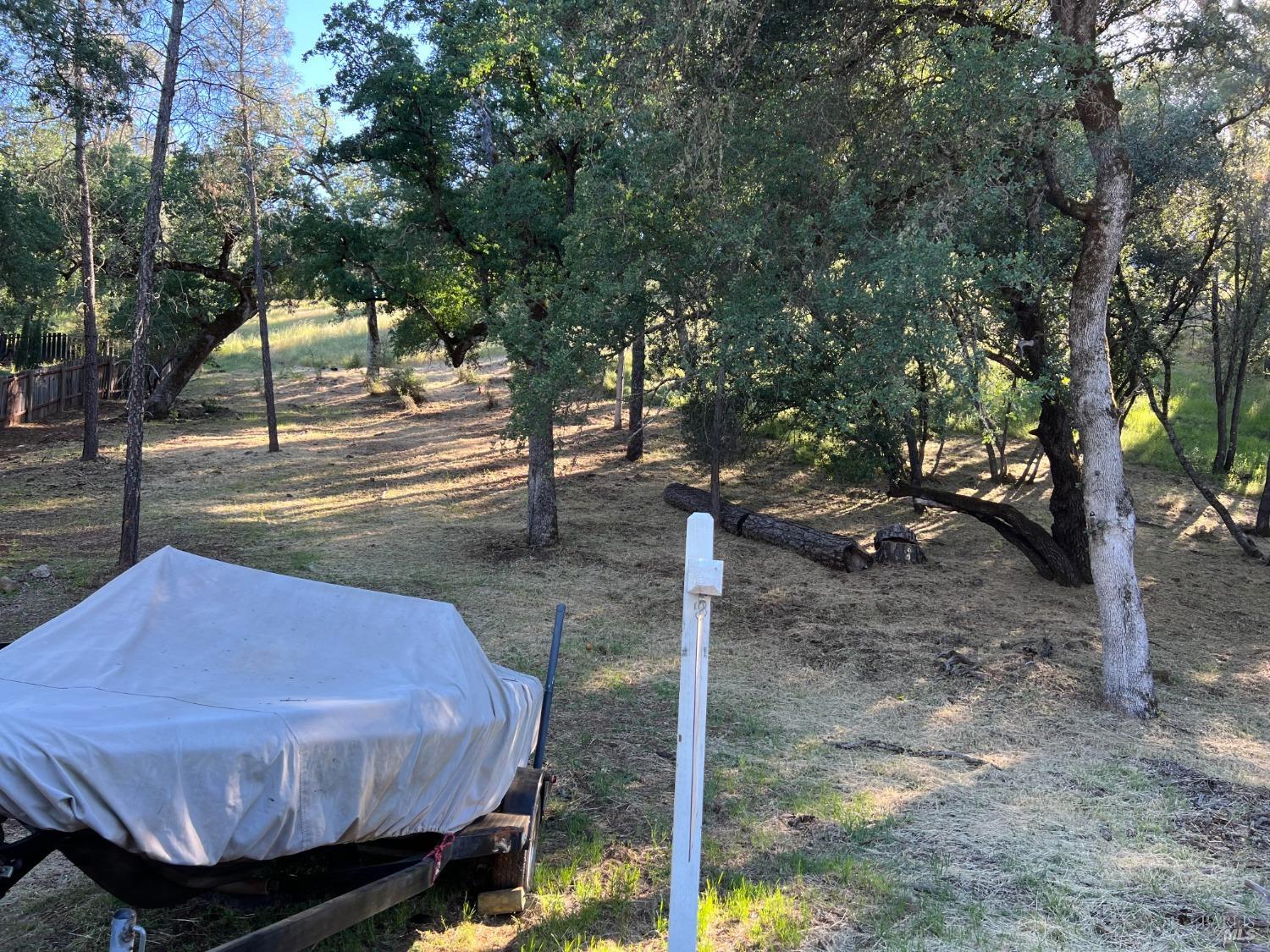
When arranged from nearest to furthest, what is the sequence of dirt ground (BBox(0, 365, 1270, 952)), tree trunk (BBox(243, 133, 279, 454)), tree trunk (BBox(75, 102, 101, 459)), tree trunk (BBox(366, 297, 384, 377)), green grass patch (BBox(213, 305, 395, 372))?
dirt ground (BBox(0, 365, 1270, 952)) < tree trunk (BBox(75, 102, 101, 459)) < tree trunk (BBox(243, 133, 279, 454)) < tree trunk (BBox(366, 297, 384, 377)) < green grass patch (BBox(213, 305, 395, 372))

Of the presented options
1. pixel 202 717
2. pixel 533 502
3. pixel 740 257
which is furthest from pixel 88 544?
pixel 202 717

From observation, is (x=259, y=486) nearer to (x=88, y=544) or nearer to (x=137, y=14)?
(x=88, y=544)

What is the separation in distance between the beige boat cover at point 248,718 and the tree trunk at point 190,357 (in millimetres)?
23789

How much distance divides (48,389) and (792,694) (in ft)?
76.9

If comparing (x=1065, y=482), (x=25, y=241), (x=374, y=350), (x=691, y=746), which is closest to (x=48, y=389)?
(x=25, y=241)

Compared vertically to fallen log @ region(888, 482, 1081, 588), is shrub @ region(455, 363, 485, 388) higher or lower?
higher

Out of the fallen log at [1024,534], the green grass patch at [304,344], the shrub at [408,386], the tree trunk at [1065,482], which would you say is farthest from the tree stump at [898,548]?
the green grass patch at [304,344]

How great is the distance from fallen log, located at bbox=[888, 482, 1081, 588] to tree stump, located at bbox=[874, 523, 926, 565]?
0.64 m

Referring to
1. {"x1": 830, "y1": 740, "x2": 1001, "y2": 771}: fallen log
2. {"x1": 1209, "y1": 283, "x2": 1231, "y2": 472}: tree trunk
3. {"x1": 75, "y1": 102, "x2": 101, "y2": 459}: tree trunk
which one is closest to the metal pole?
{"x1": 830, "y1": 740, "x2": 1001, "y2": 771}: fallen log

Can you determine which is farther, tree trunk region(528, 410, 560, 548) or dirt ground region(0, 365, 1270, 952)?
tree trunk region(528, 410, 560, 548)

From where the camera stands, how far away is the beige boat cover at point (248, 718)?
10.6 feet

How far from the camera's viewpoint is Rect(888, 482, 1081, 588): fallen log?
14.1 meters

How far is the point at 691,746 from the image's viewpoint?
362 cm

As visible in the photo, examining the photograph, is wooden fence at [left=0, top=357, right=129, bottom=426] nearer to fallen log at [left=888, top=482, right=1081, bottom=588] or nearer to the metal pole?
fallen log at [left=888, top=482, right=1081, bottom=588]
